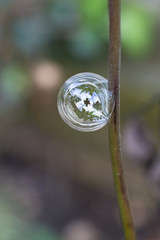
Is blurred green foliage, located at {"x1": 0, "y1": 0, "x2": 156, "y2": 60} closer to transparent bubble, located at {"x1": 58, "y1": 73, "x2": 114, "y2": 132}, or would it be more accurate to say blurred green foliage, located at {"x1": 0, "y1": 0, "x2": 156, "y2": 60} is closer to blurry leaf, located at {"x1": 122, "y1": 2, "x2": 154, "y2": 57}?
blurry leaf, located at {"x1": 122, "y1": 2, "x2": 154, "y2": 57}

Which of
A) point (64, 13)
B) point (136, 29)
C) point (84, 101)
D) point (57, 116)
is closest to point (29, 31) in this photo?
point (64, 13)

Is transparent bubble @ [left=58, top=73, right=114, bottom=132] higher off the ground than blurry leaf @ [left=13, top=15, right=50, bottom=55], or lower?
higher

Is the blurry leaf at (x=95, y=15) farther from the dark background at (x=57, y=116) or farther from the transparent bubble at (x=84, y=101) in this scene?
the transparent bubble at (x=84, y=101)

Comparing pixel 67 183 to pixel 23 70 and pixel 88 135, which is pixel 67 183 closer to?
pixel 88 135

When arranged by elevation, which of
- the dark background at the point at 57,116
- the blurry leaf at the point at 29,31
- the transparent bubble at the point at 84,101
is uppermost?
the transparent bubble at the point at 84,101

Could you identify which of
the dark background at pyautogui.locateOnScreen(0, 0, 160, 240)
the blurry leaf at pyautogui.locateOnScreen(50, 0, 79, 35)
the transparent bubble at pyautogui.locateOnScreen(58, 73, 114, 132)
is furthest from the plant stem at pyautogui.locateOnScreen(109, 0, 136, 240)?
the blurry leaf at pyautogui.locateOnScreen(50, 0, 79, 35)

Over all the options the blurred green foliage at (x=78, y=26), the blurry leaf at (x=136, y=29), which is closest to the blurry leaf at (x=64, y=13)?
the blurred green foliage at (x=78, y=26)
